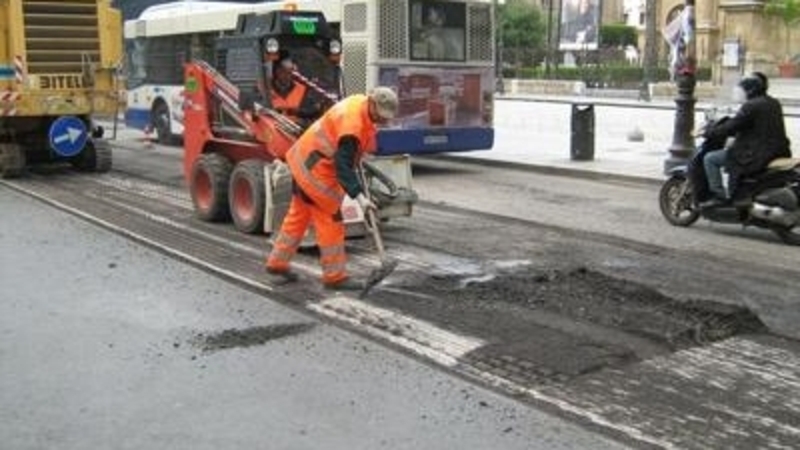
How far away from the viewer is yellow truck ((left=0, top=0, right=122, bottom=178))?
1559cm

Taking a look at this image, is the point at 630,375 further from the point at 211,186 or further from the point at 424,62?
the point at 424,62

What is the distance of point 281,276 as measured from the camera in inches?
340

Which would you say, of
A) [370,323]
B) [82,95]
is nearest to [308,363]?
[370,323]

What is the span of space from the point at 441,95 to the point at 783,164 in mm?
7610

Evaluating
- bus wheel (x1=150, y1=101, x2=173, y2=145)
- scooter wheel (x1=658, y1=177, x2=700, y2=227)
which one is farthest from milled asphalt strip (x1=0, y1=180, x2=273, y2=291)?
bus wheel (x1=150, y1=101, x2=173, y2=145)

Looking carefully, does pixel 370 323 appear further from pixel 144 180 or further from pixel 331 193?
pixel 144 180

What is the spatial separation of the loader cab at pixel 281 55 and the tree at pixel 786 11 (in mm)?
29948

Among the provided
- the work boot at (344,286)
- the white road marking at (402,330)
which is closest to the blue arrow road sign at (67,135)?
the work boot at (344,286)

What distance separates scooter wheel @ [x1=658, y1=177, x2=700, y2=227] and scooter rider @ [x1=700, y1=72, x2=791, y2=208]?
622 mm

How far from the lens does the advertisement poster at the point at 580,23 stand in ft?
128

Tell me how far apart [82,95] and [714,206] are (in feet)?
31.4

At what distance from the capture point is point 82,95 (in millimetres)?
16062

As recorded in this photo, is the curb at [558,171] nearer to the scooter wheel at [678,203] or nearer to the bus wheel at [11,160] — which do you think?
the scooter wheel at [678,203]

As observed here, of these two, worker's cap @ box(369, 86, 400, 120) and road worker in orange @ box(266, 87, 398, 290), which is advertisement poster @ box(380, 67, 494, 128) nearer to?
road worker in orange @ box(266, 87, 398, 290)
